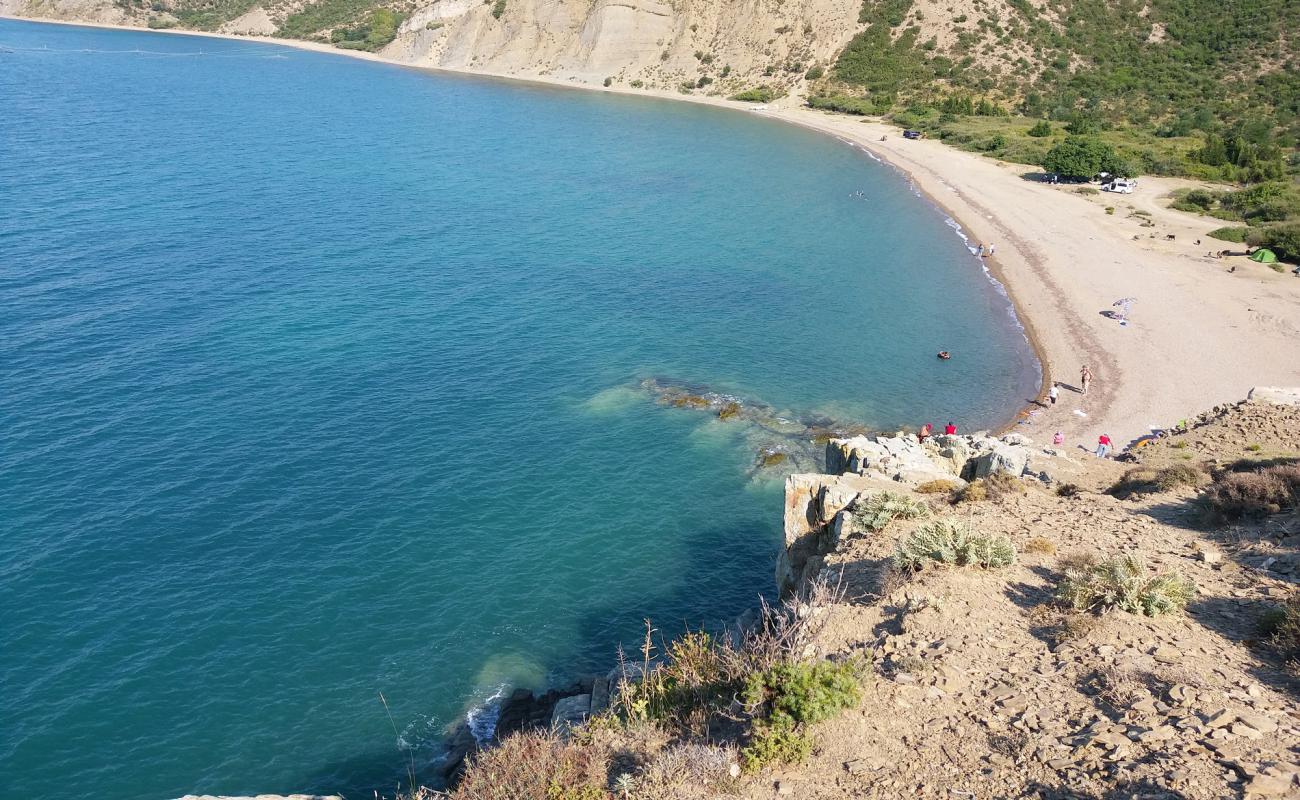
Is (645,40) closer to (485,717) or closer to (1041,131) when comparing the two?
(1041,131)

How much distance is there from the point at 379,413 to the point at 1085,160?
8372 centimetres

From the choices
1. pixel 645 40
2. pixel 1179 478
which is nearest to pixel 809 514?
pixel 1179 478

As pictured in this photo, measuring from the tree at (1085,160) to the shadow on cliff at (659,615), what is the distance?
→ 252 ft

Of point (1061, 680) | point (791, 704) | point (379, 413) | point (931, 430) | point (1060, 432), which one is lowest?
point (379, 413)

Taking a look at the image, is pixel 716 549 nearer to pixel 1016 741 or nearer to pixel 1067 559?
pixel 1067 559

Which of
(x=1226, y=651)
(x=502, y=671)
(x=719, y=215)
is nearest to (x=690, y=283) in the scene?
(x=719, y=215)

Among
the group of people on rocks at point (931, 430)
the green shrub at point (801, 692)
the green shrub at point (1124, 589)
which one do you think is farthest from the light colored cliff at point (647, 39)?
the green shrub at point (801, 692)

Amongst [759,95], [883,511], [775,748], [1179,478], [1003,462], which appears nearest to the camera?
[775,748]

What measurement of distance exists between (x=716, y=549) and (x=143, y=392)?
103ft

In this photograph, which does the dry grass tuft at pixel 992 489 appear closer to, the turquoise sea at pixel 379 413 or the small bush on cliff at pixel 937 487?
the small bush on cliff at pixel 937 487

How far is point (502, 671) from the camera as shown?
2839 cm

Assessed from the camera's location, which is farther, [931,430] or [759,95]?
[759,95]

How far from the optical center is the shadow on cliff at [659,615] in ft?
79.6

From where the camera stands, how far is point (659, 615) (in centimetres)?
3122
